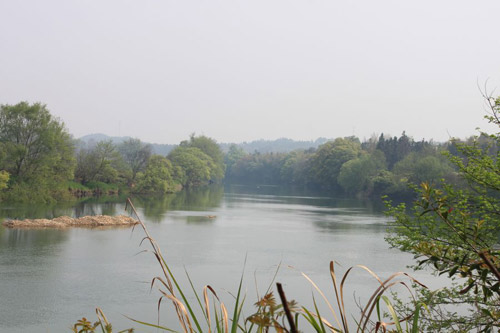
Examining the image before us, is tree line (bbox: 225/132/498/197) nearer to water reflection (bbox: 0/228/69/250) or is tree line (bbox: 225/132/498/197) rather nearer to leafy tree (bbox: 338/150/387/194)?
leafy tree (bbox: 338/150/387/194)

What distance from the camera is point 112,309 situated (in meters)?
11.7

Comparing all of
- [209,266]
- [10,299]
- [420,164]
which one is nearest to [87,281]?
[10,299]

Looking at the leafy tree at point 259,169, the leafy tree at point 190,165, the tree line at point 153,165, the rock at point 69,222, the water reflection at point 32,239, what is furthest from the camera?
the leafy tree at point 259,169

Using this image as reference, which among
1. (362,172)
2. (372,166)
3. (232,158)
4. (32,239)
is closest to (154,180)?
(362,172)

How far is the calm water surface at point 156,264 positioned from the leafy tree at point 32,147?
22.7 feet

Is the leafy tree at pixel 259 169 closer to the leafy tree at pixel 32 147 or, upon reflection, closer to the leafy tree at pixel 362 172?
the leafy tree at pixel 362 172

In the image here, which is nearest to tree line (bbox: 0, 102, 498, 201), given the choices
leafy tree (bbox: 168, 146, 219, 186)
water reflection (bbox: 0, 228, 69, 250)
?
leafy tree (bbox: 168, 146, 219, 186)

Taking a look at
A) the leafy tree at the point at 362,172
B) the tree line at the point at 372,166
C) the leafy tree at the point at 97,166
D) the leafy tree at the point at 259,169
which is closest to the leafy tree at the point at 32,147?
the leafy tree at the point at 97,166

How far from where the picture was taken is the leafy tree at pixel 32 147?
124ft

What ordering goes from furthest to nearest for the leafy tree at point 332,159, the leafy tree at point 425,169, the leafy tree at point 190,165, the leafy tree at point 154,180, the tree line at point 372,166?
the leafy tree at point 190,165
the leafy tree at point 332,159
the leafy tree at point 154,180
the tree line at point 372,166
the leafy tree at point 425,169

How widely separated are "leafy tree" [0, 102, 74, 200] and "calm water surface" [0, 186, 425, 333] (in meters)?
6.90

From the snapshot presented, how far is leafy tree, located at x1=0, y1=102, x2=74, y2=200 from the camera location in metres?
37.8

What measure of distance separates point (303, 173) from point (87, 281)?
69205 mm

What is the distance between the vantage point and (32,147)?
39438 millimetres
